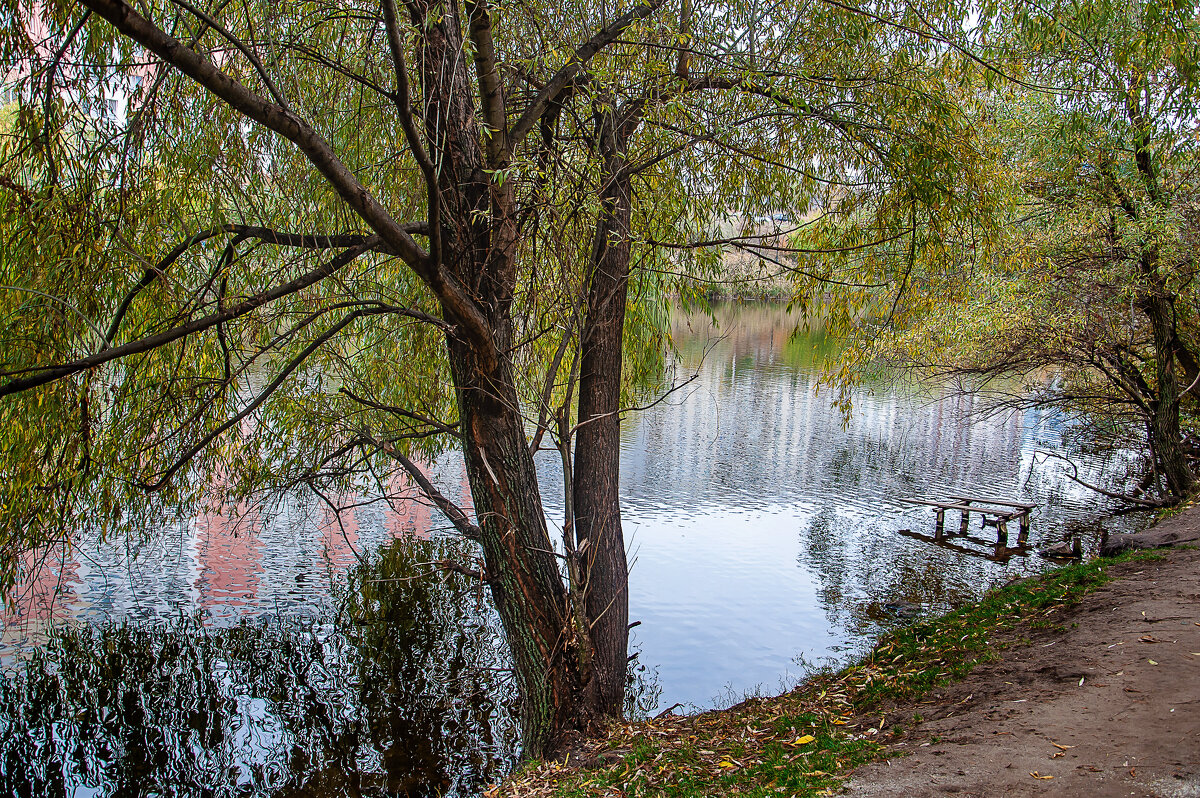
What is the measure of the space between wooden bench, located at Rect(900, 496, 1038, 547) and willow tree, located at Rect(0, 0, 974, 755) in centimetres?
815

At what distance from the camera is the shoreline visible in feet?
11.1

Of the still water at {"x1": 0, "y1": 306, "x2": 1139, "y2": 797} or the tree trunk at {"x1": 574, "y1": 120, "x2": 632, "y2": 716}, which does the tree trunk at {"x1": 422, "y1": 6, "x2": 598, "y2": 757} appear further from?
the still water at {"x1": 0, "y1": 306, "x2": 1139, "y2": 797}

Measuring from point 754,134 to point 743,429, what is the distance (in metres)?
14.3

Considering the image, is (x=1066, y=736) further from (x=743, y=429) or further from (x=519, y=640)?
(x=743, y=429)

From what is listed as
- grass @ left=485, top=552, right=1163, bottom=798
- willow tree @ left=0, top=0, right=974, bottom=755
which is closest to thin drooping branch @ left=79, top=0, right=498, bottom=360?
willow tree @ left=0, top=0, right=974, bottom=755

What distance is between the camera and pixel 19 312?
3881 mm

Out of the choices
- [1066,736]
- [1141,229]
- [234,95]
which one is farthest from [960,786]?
[1141,229]

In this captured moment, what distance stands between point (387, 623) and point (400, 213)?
15.8 feet

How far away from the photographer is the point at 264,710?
7.07 meters

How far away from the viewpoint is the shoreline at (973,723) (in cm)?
339

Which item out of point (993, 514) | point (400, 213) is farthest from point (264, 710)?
point (993, 514)


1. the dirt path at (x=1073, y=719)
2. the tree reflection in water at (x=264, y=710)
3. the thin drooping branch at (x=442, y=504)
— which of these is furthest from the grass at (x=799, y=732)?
the thin drooping branch at (x=442, y=504)

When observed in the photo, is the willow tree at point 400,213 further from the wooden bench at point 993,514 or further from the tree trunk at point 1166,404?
the wooden bench at point 993,514

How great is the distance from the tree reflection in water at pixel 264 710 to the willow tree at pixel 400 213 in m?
1.34
